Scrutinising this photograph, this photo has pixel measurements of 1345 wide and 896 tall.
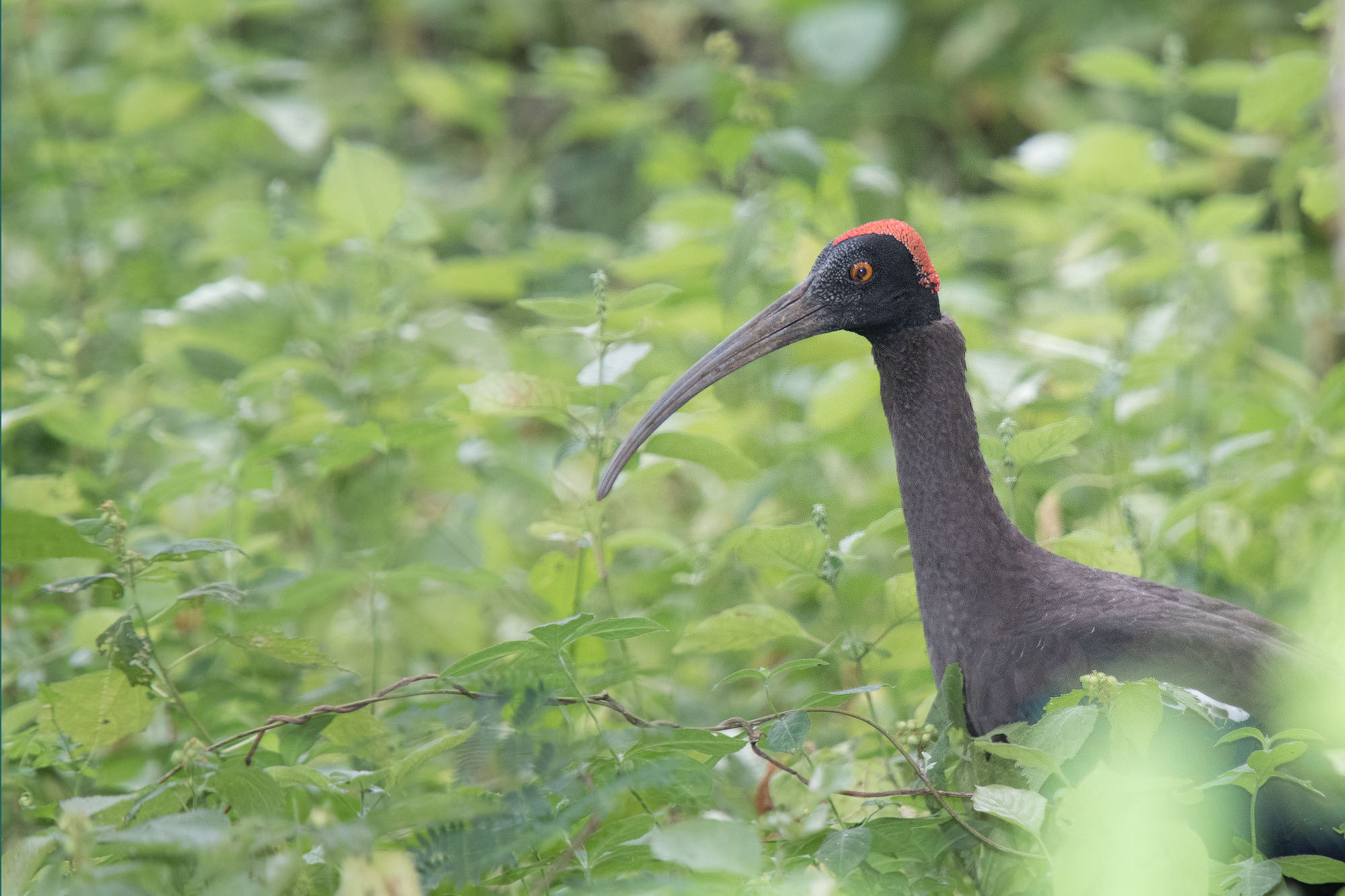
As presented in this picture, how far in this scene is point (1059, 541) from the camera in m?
3.04

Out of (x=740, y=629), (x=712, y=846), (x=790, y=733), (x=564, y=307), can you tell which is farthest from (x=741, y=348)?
(x=712, y=846)

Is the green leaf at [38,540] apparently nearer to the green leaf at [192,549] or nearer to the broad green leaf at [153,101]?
the green leaf at [192,549]

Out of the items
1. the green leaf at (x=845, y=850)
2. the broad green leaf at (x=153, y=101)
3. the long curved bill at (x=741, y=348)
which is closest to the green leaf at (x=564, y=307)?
the long curved bill at (x=741, y=348)

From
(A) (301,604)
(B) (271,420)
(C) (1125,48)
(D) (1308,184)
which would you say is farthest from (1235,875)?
(C) (1125,48)

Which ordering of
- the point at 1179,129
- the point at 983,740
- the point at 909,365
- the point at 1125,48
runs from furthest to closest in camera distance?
the point at 1125,48 < the point at 1179,129 < the point at 909,365 < the point at 983,740

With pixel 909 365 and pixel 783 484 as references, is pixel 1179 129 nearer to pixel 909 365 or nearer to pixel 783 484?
pixel 783 484

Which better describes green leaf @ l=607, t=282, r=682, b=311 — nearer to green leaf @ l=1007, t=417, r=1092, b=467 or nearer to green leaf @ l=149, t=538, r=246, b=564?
green leaf @ l=1007, t=417, r=1092, b=467

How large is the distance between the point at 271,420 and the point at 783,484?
72.5 inches

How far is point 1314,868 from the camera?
2145 millimetres

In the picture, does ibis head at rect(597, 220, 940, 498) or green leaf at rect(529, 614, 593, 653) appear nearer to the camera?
green leaf at rect(529, 614, 593, 653)

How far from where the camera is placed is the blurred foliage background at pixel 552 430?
2.32m

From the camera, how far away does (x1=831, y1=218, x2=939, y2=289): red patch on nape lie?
287cm

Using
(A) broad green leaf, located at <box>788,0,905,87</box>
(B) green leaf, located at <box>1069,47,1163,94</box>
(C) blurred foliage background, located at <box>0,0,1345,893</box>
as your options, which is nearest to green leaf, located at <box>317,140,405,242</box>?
(C) blurred foliage background, located at <box>0,0,1345,893</box>

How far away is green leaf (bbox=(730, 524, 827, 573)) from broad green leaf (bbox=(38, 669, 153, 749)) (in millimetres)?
1305
